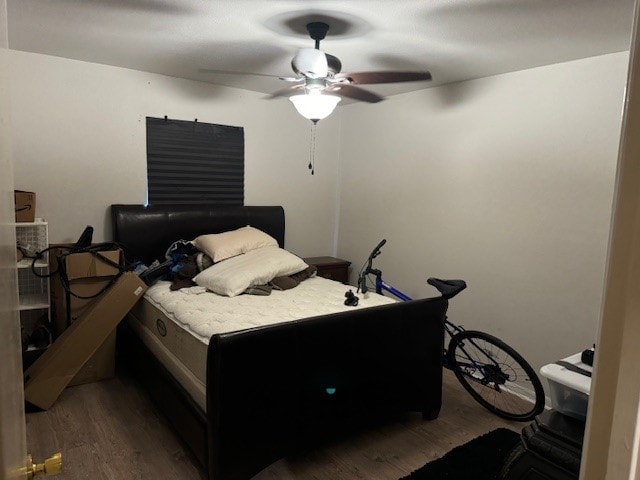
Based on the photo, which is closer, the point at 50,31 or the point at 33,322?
the point at 50,31

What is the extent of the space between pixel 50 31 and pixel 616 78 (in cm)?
354

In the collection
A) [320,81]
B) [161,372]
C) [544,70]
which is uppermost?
[544,70]

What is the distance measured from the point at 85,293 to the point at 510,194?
10.5ft

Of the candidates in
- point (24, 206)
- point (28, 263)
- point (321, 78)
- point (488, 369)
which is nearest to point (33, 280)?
point (28, 263)

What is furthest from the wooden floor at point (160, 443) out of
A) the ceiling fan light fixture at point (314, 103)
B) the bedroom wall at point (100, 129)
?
the ceiling fan light fixture at point (314, 103)

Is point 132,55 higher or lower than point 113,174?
higher

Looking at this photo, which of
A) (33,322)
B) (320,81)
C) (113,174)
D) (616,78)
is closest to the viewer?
(320,81)

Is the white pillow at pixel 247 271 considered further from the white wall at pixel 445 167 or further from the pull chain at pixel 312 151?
the pull chain at pixel 312 151

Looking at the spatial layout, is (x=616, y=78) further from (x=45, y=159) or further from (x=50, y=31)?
(x=45, y=159)

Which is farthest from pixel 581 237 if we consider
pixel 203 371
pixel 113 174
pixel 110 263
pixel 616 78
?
pixel 113 174

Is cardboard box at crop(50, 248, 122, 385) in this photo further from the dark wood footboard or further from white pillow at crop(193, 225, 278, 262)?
the dark wood footboard

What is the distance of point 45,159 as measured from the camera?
133 inches

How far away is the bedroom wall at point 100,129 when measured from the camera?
10.9 feet

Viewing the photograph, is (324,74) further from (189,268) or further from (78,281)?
(78,281)
